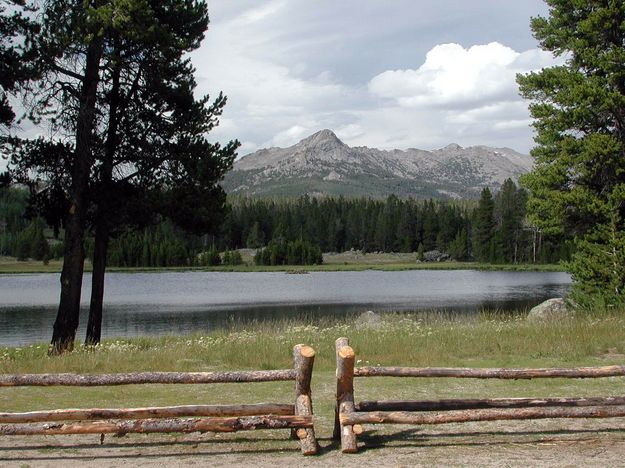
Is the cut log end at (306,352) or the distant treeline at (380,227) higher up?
the distant treeline at (380,227)

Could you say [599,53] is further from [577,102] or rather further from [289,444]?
[289,444]

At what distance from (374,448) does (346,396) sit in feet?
2.33

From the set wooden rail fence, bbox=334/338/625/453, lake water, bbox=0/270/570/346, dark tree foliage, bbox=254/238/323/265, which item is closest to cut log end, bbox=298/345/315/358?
wooden rail fence, bbox=334/338/625/453

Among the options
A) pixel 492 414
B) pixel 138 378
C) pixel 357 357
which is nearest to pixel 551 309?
pixel 357 357

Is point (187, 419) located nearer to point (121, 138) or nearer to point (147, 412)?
point (147, 412)

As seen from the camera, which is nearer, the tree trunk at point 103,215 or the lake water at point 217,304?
the tree trunk at point 103,215

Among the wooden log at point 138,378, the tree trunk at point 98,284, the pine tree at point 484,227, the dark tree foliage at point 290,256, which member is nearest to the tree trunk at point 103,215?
the tree trunk at point 98,284

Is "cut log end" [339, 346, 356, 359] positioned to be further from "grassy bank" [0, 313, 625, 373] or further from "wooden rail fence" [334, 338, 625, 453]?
"grassy bank" [0, 313, 625, 373]

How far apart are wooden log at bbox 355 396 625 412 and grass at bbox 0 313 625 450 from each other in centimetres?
87

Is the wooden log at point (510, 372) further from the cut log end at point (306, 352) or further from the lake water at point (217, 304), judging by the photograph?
the lake water at point (217, 304)

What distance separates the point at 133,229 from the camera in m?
19.5

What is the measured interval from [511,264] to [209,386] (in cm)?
10965

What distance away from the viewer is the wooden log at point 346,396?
7551mm

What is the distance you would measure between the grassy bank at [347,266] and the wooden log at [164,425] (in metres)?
89.1
